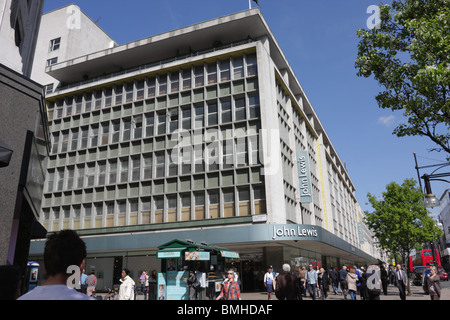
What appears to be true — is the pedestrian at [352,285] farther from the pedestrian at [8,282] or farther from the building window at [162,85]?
the building window at [162,85]

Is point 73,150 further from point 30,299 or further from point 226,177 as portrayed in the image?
point 30,299

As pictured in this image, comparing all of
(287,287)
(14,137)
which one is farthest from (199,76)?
(287,287)

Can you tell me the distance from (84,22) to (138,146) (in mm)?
26410

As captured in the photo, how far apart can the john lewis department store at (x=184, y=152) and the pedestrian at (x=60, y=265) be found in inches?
999

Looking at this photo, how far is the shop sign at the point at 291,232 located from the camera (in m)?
27.3

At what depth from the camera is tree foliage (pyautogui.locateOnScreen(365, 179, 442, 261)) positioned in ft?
116

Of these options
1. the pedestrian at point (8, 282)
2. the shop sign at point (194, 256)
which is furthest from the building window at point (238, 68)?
the pedestrian at point (8, 282)

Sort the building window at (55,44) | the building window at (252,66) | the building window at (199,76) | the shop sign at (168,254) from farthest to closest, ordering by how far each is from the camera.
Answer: the building window at (55,44)
the building window at (199,76)
the building window at (252,66)
the shop sign at (168,254)

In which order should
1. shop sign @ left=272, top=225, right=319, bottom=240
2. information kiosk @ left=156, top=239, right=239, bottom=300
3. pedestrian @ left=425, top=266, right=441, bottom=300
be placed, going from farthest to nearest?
shop sign @ left=272, top=225, right=319, bottom=240, information kiosk @ left=156, top=239, right=239, bottom=300, pedestrian @ left=425, top=266, right=441, bottom=300

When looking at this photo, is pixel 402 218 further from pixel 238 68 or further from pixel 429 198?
pixel 429 198

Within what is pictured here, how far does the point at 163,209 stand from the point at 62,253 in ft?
101

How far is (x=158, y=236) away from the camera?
30.6 metres

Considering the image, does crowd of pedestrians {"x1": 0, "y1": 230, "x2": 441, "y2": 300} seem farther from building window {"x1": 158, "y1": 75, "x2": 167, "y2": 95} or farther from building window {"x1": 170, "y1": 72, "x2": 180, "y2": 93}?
building window {"x1": 158, "y1": 75, "x2": 167, "y2": 95}

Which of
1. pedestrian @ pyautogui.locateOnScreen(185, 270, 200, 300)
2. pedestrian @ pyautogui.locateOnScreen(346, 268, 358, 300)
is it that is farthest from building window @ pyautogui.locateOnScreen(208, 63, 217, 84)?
pedestrian @ pyautogui.locateOnScreen(346, 268, 358, 300)
